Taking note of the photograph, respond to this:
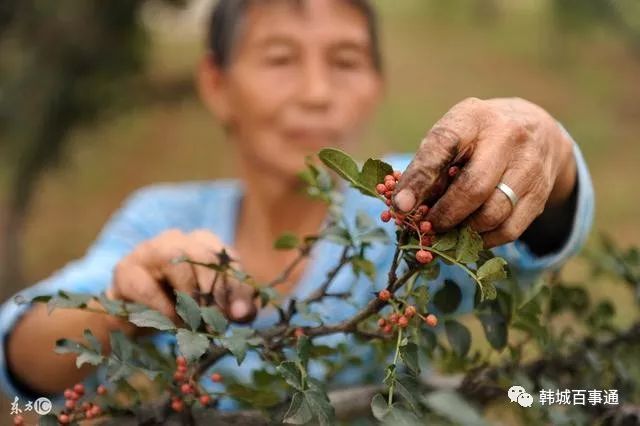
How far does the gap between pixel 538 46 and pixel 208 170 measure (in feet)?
4.32

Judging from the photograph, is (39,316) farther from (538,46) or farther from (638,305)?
(538,46)

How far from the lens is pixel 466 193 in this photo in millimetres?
371

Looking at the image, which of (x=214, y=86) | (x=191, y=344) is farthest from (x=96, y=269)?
(x=191, y=344)

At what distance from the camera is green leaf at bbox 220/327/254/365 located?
403 millimetres

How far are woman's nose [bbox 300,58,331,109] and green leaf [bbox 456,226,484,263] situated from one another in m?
0.52

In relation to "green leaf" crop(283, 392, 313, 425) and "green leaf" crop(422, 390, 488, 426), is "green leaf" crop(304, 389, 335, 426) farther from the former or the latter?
"green leaf" crop(422, 390, 488, 426)

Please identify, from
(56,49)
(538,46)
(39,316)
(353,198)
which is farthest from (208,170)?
(39,316)

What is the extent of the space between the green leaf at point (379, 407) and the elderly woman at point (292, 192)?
90 millimetres

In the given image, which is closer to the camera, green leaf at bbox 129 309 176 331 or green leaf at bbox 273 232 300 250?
green leaf at bbox 129 309 176 331

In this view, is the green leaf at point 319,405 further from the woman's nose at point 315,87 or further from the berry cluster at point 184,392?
the woman's nose at point 315,87

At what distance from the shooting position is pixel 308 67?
2.89 feet

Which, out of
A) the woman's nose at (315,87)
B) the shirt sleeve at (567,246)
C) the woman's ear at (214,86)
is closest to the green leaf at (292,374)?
the shirt sleeve at (567,246)

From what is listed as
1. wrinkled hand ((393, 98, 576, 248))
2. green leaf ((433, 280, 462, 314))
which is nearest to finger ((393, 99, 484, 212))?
wrinkled hand ((393, 98, 576, 248))

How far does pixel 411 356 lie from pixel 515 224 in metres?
0.09
